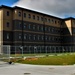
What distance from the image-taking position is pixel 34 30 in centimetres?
6331

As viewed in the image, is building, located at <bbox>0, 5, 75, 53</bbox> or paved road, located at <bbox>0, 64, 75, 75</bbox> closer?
paved road, located at <bbox>0, 64, 75, 75</bbox>

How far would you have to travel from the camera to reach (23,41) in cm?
5822

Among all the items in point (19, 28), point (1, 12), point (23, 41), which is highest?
point (1, 12)

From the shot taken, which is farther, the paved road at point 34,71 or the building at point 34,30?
the building at point 34,30

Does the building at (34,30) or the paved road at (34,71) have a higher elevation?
the building at (34,30)

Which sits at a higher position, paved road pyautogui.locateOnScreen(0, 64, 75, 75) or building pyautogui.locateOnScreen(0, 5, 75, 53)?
building pyautogui.locateOnScreen(0, 5, 75, 53)

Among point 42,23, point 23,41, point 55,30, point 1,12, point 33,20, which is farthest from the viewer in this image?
point 55,30

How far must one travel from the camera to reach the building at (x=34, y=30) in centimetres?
5528

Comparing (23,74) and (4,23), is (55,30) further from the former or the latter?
(23,74)

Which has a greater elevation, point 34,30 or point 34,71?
point 34,30

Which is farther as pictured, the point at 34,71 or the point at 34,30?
the point at 34,30

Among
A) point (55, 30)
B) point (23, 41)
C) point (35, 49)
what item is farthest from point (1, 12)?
point (55, 30)

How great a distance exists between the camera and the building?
2176 inches

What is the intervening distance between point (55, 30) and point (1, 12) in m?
27.0
